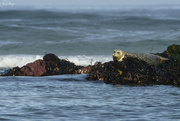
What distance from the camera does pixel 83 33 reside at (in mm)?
31984

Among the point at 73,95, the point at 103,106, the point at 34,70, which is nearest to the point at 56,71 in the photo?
the point at 34,70

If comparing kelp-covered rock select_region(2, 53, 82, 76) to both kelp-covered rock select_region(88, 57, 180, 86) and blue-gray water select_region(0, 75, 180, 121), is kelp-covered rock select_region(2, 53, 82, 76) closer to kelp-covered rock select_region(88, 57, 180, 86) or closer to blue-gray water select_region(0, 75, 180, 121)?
blue-gray water select_region(0, 75, 180, 121)

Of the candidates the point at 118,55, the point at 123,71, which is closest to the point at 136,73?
the point at 123,71

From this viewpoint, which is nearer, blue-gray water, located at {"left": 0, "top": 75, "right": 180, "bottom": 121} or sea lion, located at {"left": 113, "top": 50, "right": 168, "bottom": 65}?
blue-gray water, located at {"left": 0, "top": 75, "right": 180, "bottom": 121}

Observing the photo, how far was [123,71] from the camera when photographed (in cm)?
925

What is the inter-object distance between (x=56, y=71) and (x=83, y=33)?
21.5 m

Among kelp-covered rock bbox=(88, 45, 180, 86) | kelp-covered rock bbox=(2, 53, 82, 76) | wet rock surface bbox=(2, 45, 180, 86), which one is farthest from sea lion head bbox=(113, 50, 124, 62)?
kelp-covered rock bbox=(2, 53, 82, 76)

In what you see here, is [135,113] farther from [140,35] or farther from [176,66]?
[140,35]

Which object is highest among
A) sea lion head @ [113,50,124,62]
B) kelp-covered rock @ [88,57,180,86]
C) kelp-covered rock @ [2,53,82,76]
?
sea lion head @ [113,50,124,62]

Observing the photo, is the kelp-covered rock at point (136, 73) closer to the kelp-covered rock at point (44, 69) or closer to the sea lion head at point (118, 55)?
the sea lion head at point (118, 55)

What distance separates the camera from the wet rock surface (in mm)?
9117

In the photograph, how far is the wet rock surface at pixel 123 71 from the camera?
912 centimetres

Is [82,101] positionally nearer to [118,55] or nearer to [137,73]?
[137,73]

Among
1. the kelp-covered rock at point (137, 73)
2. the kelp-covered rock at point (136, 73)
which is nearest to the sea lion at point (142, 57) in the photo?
the kelp-covered rock at point (137, 73)
